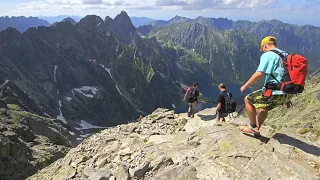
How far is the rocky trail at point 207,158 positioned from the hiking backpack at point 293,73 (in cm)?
288

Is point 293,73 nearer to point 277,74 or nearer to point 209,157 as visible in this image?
point 277,74

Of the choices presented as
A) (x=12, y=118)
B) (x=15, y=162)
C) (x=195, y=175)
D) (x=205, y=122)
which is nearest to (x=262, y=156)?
(x=195, y=175)

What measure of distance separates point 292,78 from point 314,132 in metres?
7.14

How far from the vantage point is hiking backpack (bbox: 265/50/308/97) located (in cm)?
1098

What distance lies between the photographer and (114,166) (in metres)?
15.2

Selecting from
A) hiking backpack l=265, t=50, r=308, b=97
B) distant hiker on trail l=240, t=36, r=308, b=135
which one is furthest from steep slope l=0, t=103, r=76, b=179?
hiking backpack l=265, t=50, r=308, b=97

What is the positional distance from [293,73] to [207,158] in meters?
4.98

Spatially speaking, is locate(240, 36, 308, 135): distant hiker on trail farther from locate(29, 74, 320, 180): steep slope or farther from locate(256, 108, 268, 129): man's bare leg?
locate(29, 74, 320, 180): steep slope

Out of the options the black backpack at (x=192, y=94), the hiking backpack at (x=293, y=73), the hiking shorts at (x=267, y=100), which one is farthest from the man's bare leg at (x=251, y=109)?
the black backpack at (x=192, y=94)

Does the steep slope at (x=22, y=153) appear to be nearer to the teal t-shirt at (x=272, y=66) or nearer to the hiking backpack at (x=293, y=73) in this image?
the teal t-shirt at (x=272, y=66)

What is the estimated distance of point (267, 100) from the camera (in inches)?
478

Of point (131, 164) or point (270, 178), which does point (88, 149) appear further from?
point (270, 178)

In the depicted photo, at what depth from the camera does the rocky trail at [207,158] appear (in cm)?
1182

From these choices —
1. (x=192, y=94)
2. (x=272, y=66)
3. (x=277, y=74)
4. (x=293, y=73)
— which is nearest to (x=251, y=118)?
(x=277, y=74)
